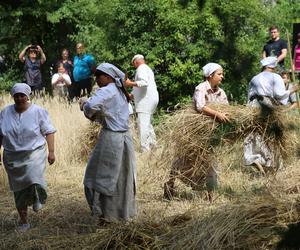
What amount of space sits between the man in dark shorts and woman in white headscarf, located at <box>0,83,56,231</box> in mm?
2934

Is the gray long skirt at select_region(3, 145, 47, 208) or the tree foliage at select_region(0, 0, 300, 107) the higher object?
the tree foliage at select_region(0, 0, 300, 107)

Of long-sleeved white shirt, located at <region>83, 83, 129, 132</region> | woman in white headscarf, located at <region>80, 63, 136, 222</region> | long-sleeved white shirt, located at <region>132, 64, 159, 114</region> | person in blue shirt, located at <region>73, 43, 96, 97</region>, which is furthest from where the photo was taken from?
person in blue shirt, located at <region>73, 43, 96, 97</region>

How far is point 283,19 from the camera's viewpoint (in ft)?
27.8

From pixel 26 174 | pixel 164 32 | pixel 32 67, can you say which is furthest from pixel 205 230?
pixel 32 67

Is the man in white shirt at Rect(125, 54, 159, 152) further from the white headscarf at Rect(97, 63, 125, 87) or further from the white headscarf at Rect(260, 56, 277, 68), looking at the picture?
the white headscarf at Rect(97, 63, 125, 87)

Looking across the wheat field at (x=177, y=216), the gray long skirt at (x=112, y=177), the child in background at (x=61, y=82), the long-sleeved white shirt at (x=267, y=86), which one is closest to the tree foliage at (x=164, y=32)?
the long-sleeved white shirt at (x=267, y=86)

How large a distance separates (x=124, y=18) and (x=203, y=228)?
9.13 meters

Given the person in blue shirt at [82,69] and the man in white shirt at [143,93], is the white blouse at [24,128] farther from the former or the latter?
the person in blue shirt at [82,69]

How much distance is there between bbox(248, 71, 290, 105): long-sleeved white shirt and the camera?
888 centimetres

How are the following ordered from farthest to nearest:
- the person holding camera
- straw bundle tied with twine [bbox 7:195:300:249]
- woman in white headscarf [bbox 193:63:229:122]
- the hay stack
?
1. the person holding camera
2. the hay stack
3. woman in white headscarf [bbox 193:63:229:122]
4. straw bundle tied with twine [bbox 7:195:300:249]

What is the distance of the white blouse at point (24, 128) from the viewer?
24.7ft

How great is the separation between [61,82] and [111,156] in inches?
362

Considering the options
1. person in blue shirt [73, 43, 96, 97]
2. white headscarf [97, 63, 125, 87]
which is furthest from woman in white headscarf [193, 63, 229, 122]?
person in blue shirt [73, 43, 96, 97]

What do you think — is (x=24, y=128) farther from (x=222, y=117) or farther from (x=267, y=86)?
(x=267, y=86)
